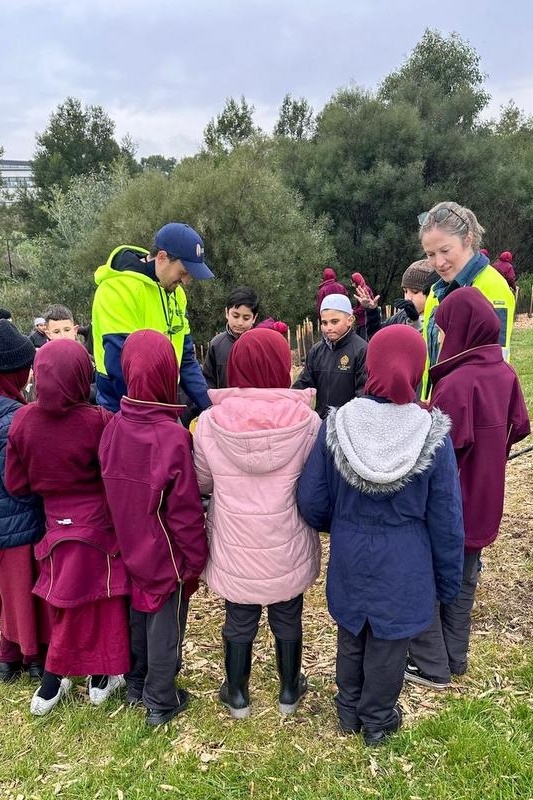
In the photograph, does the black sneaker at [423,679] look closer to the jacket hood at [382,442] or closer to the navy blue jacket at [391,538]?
the navy blue jacket at [391,538]

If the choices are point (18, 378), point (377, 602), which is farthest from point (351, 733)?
point (18, 378)

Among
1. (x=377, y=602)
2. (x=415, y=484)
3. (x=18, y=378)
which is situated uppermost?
(x=18, y=378)

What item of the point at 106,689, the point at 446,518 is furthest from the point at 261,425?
the point at 106,689

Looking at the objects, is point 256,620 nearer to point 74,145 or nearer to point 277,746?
point 277,746

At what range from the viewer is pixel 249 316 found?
520 centimetres

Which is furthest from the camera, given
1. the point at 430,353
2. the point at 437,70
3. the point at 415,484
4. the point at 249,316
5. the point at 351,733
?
the point at 437,70

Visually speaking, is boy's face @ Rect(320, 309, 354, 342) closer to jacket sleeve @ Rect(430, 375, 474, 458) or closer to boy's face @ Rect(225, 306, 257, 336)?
boy's face @ Rect(225, 306, 257, 336)

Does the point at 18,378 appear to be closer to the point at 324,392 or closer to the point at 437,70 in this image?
the point at 324,392

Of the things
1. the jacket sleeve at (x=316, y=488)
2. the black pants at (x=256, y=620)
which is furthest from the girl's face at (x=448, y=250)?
the black pants at (x=256, y=620)

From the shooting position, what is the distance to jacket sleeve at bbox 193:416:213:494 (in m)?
2.70

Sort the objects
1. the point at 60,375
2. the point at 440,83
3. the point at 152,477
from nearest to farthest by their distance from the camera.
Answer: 1. the point at 152,477
2. the point at 60,375
3. the point at 440,83

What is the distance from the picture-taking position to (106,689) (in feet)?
10.2

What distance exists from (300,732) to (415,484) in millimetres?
1411

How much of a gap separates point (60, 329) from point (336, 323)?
2585 mm
